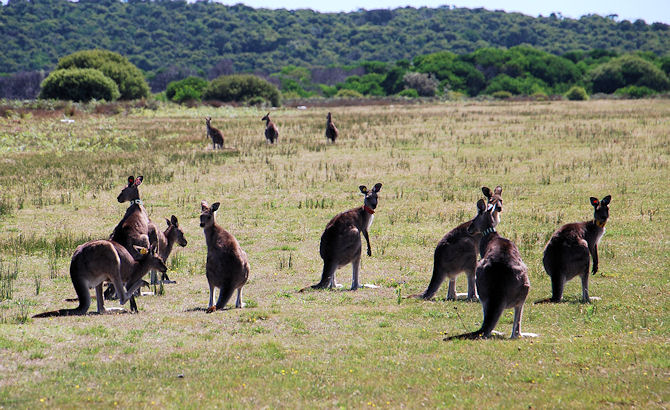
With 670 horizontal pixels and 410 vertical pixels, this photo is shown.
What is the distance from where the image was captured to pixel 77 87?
67688 millimetres

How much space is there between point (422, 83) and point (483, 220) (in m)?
90.0

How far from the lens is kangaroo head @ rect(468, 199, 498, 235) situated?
11.1 metres

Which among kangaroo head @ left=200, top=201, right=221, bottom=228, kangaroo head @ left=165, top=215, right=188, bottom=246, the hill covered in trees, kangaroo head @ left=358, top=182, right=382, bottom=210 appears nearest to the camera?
kangaroo head @ left=200, top=201, right=221, bottom=228

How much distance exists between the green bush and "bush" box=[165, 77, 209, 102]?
3.78m

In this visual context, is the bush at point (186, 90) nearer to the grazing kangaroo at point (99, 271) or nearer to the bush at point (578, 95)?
the bush at point (578, 95)

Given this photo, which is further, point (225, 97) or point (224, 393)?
point (225, 97)

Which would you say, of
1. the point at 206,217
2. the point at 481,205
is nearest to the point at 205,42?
the point at 206,217

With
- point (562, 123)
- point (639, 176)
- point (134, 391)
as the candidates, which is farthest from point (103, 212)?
point (562, 123)

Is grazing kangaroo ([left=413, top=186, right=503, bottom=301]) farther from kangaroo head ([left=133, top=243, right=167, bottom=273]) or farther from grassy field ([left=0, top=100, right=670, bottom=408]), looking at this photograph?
kangaroo head ([left=133, top=243, right=167, bottom=273])

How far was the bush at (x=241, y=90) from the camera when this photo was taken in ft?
244

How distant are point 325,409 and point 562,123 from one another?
36.1 meters

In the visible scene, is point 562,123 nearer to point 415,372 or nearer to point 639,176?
point 639,176

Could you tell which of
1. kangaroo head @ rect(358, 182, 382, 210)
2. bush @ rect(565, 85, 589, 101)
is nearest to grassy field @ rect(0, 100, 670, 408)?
kangaroo head @ rect(358, 182, 382, 210)

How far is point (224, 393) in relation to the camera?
300 inches
